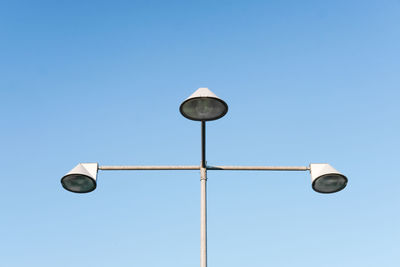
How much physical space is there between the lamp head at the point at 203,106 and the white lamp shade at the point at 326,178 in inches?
Result: 82.4

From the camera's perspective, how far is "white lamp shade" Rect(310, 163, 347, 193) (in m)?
10.1

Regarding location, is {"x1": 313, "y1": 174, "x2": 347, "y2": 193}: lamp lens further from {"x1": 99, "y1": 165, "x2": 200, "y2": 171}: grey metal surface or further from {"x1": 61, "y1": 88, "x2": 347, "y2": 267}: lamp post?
{"x1": 99, "y1": 165, "x2": 200, "y2": 171}: grey metal surface

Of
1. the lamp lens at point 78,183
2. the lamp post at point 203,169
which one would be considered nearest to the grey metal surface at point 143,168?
the lamp post at point 203,169

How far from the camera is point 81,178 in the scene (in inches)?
392

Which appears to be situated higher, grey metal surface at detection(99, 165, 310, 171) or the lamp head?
the lamp head

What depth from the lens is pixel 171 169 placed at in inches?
379

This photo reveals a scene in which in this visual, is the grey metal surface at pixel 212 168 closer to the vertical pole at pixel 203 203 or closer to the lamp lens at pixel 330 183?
the vertical pole at pixel 203 203

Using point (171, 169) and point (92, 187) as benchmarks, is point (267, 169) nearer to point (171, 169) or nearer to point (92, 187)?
point (171, 169)

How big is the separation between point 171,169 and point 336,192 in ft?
9.82

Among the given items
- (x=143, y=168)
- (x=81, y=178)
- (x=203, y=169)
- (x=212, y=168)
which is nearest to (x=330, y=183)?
(x=212, y=168)

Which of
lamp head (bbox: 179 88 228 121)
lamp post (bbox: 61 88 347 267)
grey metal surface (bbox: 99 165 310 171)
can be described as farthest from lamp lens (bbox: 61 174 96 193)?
lamp head (bbox: 179 88 228 121)

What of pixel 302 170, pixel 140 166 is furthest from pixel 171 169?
pixel 302 170

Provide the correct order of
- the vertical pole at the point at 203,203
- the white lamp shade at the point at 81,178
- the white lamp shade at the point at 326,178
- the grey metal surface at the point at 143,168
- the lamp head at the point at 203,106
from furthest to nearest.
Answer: the white lamp shade at the point at 326,178
the white lamp shade at the point at 81,178
the grey metal surface at the point at 143,168
the lamp head at the point at 203,106
the vertical pole at the point at 203,203

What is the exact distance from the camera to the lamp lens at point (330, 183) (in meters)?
10.1
